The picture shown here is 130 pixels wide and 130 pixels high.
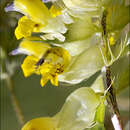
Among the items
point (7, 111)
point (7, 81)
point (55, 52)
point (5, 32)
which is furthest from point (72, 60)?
point (7, 111)

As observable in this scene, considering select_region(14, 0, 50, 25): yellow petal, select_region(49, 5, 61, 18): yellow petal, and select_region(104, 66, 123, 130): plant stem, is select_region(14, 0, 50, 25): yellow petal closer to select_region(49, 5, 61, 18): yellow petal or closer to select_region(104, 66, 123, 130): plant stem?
select_region(49, 5, 61, 18): yellow petal

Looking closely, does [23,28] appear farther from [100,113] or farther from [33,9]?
[100,113]

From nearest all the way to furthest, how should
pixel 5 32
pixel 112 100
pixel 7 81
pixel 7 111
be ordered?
pixel 112 100, pixel 5 32, pixel 7 81, pixel 7 111

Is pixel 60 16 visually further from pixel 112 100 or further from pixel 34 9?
pixel 112 100

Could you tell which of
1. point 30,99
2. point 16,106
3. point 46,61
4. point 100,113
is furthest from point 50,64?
point 30,99

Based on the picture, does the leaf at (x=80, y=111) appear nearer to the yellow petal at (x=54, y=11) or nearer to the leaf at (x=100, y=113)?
the leaf at (x=100, y=113)

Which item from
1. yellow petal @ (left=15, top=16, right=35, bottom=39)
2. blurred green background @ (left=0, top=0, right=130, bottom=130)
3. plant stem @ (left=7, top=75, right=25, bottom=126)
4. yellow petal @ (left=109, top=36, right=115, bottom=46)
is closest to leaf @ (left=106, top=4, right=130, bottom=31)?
yellow petal @ (left=109, top=36, right=115, bottom=46)

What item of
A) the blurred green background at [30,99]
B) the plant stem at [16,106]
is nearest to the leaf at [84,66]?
the plant stem at [16,106]
